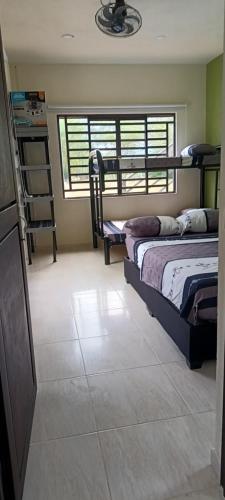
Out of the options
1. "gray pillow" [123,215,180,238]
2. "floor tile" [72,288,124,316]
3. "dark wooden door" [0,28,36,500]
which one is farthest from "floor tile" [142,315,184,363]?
"gray pillow" [123,215,180,238]

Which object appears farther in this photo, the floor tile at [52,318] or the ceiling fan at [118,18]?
the ceiling fan at [118,18]

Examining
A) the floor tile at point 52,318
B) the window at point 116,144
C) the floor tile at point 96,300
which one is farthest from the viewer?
the window at point 116,144

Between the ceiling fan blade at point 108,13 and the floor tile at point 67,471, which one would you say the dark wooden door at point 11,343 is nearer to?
the floor tile at point 67,471

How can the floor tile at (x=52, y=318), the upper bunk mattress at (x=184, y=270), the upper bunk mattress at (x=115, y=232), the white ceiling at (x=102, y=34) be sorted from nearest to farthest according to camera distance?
the upper bunk mattress at (x=184, y=270)
the floor tile at (x=52, y=318)
the white ceiling at (x=102, y=34)
the upper bunk mattress at (x=115, y=232)

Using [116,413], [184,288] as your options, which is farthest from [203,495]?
[184,288]

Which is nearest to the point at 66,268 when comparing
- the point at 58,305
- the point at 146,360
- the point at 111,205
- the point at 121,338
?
the point at 58,305

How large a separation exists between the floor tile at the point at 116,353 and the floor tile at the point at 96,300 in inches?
19.6

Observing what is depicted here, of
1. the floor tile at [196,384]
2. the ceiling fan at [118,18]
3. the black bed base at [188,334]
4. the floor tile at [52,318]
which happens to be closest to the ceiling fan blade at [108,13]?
the ceiling fan at [118,18]

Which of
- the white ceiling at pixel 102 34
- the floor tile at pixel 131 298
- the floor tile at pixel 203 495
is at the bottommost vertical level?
the floor tile at pixel 203 495

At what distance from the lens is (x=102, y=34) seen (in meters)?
3.46

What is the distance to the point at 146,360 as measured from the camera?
2.00 meters

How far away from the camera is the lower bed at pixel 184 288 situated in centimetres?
182

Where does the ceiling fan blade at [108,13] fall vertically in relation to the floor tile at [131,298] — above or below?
above

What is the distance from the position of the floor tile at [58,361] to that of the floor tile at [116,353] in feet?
0.17
